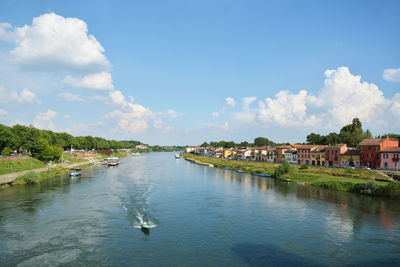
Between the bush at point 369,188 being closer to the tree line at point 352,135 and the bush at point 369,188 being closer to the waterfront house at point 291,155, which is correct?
the tree line at point 352,135

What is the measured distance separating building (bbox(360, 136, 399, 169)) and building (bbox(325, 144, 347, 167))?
28.5 ft

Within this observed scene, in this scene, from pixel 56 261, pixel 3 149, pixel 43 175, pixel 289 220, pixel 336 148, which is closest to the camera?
pixel 56 261

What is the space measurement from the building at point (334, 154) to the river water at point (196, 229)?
110 ft

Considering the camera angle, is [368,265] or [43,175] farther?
[43,175]

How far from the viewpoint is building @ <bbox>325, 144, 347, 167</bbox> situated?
264 feet

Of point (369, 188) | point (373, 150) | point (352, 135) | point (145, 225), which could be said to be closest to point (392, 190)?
point (369, 188)

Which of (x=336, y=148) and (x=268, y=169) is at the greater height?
(x=336, y=148)

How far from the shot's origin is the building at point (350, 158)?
74000 mm

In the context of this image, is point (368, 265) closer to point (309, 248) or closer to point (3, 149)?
point (309, 248)

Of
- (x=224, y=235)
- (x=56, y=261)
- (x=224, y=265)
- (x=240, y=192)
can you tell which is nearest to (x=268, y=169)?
(x=240, y=192)

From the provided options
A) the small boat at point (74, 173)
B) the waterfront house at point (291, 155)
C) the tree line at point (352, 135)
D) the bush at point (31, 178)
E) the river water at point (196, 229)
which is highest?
the tree line at point (352, 135)

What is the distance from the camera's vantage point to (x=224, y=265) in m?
22.4

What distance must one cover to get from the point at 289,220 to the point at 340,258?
10.8m

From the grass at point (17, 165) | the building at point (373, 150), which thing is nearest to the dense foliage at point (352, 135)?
the building at point (373, 150)
